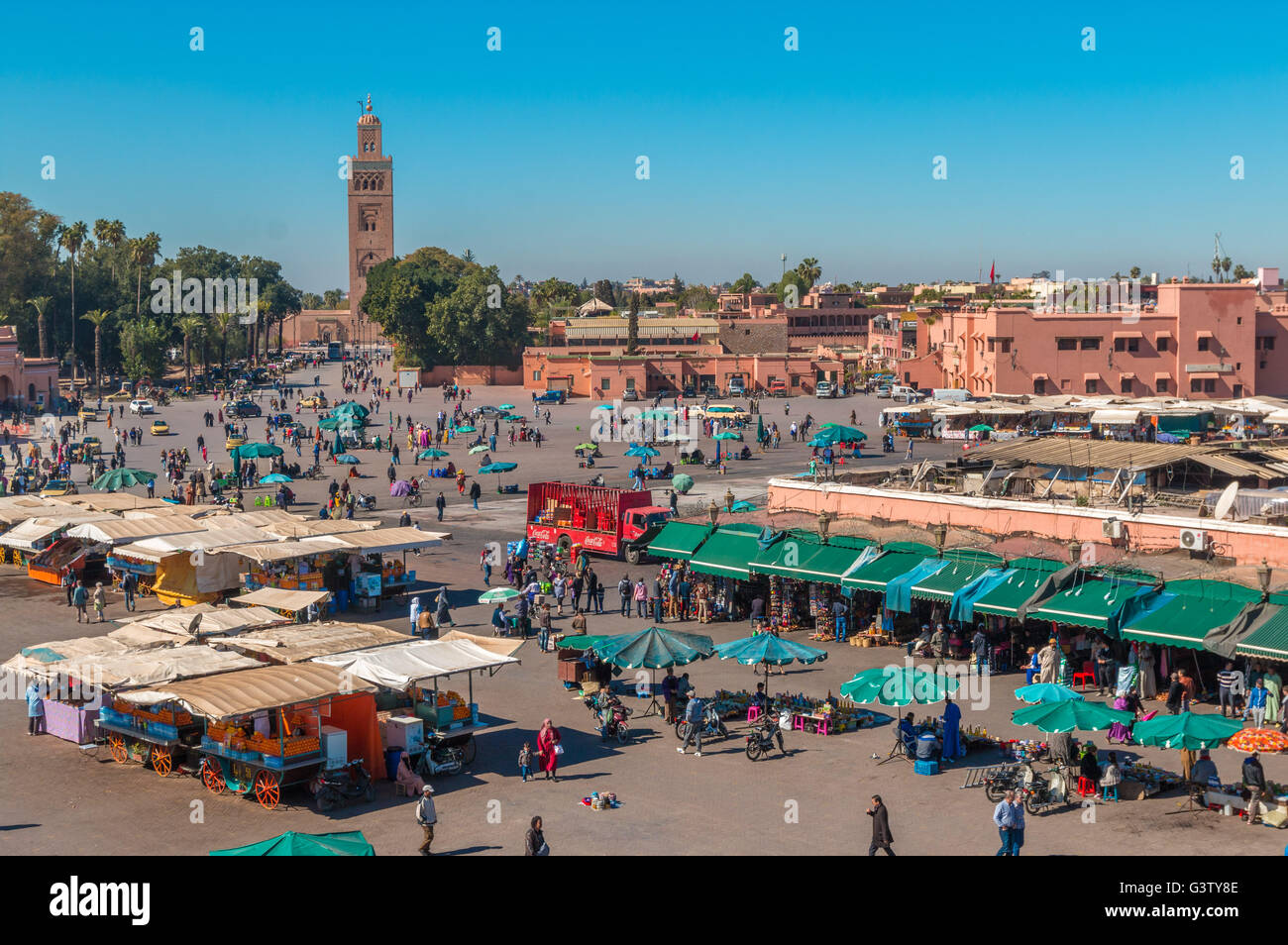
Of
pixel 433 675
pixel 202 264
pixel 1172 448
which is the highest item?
pixel 202 264

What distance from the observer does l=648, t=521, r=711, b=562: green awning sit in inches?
1203

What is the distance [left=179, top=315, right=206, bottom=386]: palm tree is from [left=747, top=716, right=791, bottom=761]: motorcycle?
276ft

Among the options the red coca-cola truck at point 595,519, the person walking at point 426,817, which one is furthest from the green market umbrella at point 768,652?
the red coca-cola truck at point 595,519

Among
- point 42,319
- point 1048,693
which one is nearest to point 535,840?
point 1048,693

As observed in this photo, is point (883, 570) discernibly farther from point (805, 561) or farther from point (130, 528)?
point (130, 528)

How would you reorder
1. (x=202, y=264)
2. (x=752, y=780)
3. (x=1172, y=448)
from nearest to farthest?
(x=752, y=780) → (x=1172, y=448) → (x=202, y=264)

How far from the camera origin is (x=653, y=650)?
22188 mm

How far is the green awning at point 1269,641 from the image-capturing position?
67.8 feet

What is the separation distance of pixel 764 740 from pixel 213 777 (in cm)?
754

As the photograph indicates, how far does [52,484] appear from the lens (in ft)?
163

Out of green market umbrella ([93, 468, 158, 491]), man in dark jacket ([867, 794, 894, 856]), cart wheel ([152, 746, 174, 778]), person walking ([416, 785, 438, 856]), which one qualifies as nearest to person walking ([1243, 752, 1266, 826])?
man in dark jacket ([867, 794, 894, 856])
